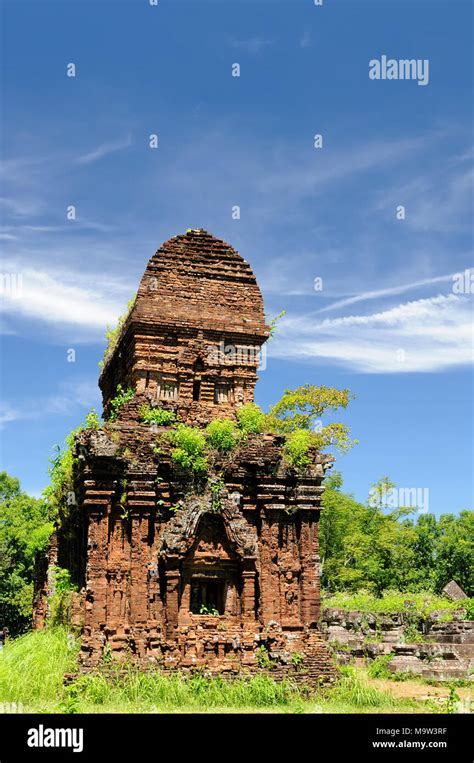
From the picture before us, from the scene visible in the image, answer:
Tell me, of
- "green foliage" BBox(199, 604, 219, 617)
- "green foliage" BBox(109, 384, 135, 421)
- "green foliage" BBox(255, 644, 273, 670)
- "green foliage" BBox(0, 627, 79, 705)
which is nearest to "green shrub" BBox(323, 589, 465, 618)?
"green foliage" BBox(255, 644, 273, 670)

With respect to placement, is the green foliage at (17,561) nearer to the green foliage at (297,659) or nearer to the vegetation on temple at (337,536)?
the vegetation on temple at (337,536)

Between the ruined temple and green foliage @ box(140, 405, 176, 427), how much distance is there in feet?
0.29

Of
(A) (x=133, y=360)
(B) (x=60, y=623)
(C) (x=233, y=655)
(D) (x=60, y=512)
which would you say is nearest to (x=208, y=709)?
(C) (x=233, y=655)

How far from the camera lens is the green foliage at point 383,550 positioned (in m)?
41.0

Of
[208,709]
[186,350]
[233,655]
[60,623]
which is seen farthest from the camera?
[186,350]

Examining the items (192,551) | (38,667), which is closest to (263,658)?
(192,551)

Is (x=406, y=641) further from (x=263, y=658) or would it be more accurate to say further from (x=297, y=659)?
(x=263, y=658)

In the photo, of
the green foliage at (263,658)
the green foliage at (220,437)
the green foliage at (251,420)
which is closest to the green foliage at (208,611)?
the green foliage at (263,658)

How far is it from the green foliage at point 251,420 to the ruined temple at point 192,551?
10.0 inches

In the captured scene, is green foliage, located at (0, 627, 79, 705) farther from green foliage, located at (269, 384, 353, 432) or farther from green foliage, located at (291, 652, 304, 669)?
green foliage, located at (269, 384, 353, 432)

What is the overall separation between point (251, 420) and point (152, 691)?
5.82 m

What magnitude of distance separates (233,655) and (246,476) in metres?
3.43

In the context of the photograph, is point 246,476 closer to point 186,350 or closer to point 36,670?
point 186,350

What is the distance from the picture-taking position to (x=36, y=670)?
1364 centimetres
